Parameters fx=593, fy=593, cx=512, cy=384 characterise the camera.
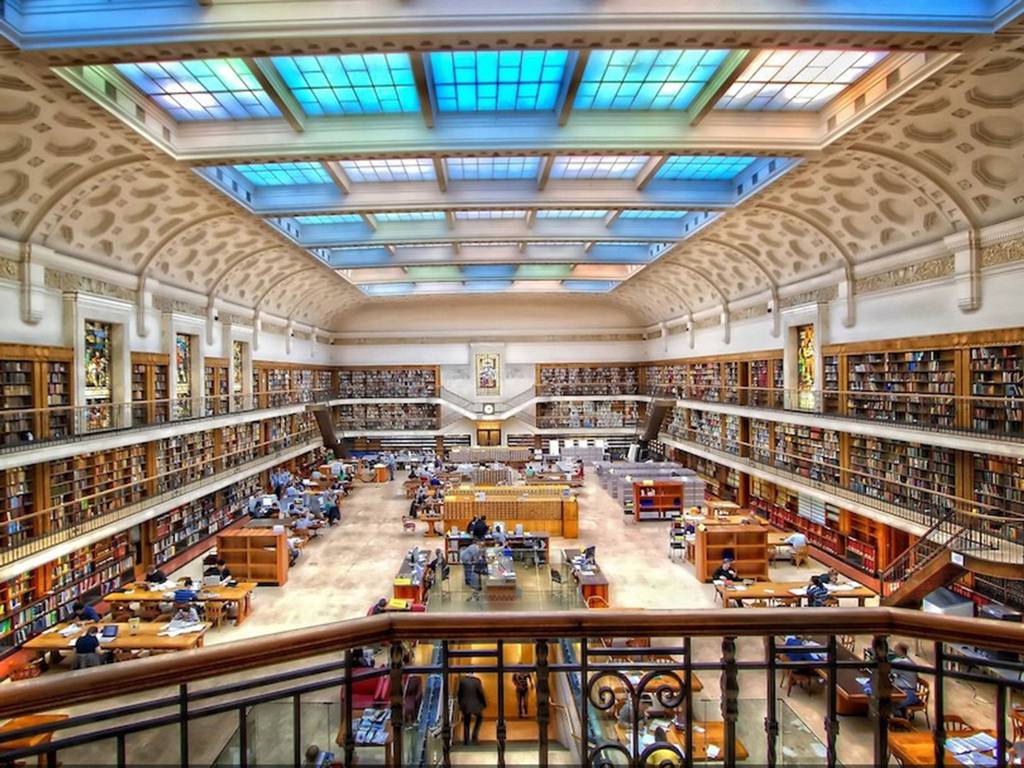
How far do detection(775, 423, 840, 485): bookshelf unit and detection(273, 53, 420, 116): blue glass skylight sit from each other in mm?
9749

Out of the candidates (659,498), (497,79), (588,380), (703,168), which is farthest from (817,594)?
(588,380)

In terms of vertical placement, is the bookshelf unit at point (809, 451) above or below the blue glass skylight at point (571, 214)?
below

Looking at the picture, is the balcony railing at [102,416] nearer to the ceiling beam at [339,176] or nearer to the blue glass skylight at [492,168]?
the ceiling beam at [339,176]

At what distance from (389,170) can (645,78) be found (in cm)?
502

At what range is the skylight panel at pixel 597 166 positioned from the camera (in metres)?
10.2

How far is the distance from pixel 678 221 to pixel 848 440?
6.27m

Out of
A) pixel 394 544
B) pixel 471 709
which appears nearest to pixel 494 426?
pixel 394 544

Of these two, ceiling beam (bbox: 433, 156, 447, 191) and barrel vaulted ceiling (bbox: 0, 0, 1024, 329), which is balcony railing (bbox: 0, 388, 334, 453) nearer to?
barrel vaulted ceiling (bbox: 0, 0, 1024, 329)

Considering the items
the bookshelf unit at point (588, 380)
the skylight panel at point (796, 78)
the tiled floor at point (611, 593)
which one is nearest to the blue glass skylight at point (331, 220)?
the tiled floor at point (611, 593)

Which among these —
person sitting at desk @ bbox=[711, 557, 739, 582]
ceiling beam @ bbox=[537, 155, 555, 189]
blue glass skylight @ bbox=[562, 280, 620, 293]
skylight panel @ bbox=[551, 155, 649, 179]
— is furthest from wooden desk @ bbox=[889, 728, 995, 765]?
blue glass skylight @ bbox=[562, 280, 620, 293]

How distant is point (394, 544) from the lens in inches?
525

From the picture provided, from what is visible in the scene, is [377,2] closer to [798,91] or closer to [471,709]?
[798,91]

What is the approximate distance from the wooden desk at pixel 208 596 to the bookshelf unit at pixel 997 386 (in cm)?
1101

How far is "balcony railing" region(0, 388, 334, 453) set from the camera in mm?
8367
